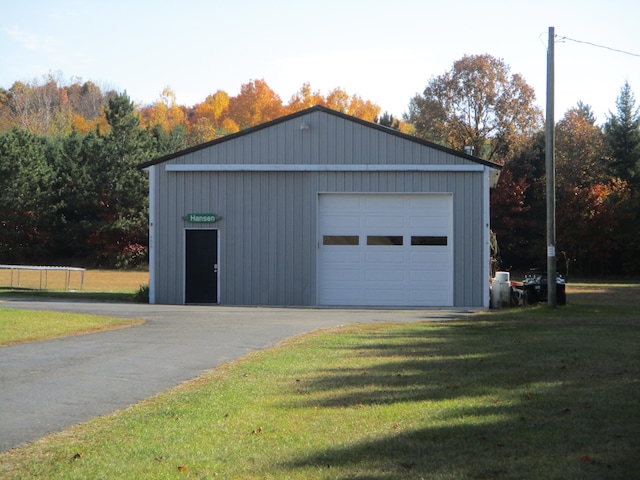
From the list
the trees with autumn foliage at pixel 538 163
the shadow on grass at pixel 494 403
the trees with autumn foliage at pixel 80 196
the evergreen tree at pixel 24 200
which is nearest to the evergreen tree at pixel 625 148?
the trees with autumn foliage at pixel 538 163

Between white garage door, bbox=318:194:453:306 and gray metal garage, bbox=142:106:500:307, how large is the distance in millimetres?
31

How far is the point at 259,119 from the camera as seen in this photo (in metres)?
89.5

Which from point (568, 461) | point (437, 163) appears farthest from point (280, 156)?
point (568, 461)

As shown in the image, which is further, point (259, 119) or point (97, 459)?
point (259, 119)

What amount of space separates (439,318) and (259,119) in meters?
69.7

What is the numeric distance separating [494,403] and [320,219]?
740 inches

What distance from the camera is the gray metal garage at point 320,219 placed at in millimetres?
26703

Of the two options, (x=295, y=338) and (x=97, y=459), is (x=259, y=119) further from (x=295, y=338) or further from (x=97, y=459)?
(x=97, y=459)

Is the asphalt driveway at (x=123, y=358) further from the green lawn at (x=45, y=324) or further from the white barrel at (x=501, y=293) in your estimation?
the white barrel at (x=501, y=293)

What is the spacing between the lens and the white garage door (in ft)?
88.1

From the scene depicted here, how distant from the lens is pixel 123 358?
42.8 feet

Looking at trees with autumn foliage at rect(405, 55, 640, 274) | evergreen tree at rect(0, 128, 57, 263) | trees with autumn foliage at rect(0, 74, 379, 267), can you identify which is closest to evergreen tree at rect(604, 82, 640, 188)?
trees with autumn foliage at rect(405, 55, 640, 274)

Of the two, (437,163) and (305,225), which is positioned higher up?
(437,163)

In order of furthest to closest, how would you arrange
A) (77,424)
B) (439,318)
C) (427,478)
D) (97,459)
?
(439,318) → (77,424) → (97,459) → (427,478)
